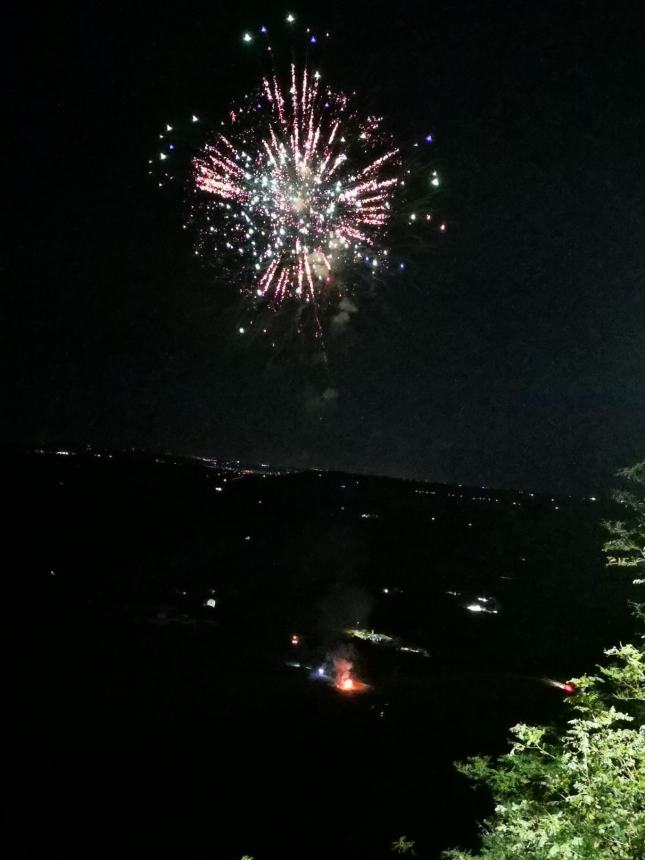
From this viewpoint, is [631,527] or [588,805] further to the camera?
[631,527]

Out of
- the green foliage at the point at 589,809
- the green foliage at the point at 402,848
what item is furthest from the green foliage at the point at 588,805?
the green foliage at the point at 402,848

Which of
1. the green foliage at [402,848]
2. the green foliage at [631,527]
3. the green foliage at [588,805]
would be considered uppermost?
the green foliage at [631,527]

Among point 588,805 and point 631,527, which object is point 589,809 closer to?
point 588,805

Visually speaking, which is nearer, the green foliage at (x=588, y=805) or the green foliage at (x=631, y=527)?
the green foliage at (x=588, y=805)

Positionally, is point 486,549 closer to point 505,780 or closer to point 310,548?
point 310,548

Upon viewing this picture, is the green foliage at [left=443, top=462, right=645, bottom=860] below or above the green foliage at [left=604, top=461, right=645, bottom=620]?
below

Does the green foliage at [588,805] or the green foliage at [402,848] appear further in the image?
the green foliage at [402,848]

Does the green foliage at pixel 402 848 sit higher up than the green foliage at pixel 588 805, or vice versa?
the green foliage at pixel 588 805

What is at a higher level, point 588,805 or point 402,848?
point 588,805

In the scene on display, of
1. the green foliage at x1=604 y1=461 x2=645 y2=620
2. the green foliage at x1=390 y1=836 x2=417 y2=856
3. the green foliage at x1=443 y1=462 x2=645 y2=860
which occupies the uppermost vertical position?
the green foliage at x1=604 y1=461 x2=645 y2=620

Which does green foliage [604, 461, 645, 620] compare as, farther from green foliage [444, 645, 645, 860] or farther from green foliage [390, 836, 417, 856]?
green foliage [390, 836, 417, 856]

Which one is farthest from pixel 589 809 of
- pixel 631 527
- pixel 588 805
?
pixel 631 527

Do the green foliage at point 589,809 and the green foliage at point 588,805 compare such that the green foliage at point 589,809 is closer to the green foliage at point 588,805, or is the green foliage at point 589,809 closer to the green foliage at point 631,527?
the green foliage at point 588,805

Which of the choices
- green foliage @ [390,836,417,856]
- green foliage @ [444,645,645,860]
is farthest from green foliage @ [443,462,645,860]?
green foliage @ [390,836,417,856]
